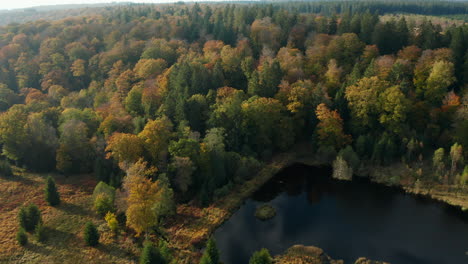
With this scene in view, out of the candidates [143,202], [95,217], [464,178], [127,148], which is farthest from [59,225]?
[464,178]

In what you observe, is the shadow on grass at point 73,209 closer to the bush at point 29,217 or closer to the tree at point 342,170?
the bush at point 29,217

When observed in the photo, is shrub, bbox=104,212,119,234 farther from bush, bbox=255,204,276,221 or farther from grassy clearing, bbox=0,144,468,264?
bush, bbox=255,204,276,221

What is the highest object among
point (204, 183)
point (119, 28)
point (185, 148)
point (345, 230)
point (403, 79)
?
point (119, 28)

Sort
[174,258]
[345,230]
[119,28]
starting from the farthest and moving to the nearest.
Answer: [119,28] < [345,230] < [174,258]

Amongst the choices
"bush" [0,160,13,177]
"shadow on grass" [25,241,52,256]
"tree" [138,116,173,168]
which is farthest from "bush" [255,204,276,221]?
"bush" [0,160,13,177]

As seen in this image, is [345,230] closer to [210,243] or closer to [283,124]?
[210,243]

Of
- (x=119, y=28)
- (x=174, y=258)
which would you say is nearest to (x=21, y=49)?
(x=119, y=28)
